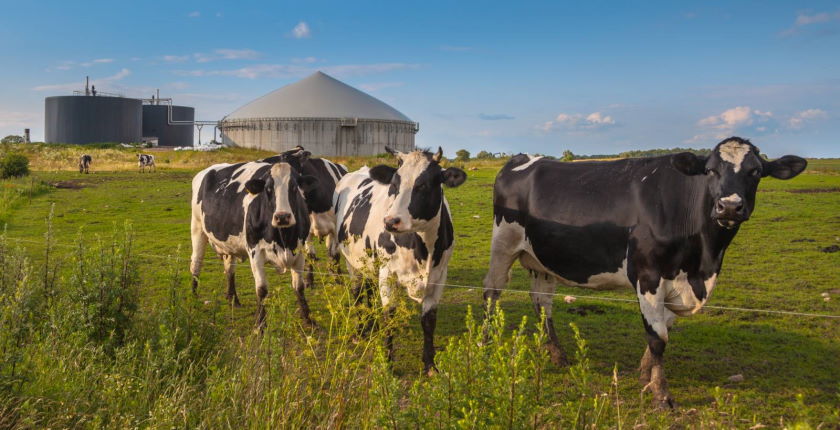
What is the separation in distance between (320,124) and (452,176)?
2403 inches

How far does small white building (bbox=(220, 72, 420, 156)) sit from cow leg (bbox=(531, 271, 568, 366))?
194ft

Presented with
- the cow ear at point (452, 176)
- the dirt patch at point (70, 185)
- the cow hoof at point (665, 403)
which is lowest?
the cow hoof at point (665, 403)

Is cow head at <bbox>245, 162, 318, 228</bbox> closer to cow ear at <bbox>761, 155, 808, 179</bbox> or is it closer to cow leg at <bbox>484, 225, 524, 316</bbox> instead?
cow leg at <bbox>484, 225, 524, 316</bbox>

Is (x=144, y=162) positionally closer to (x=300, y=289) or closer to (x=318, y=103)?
(x=300, y=289)

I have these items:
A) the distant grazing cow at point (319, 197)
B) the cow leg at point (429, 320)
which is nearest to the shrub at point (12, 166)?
the distant grazing cow at point (319, 197)

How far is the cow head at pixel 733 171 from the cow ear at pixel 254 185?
4.71 m

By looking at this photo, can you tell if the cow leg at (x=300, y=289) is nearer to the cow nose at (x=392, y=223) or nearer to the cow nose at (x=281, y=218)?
the cow nose at (x=281, y=218)

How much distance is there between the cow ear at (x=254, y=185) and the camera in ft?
25.8

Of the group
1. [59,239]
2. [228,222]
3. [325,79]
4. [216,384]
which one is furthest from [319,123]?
[216,384]

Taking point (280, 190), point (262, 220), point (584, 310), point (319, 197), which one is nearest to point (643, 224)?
point (584, 310)

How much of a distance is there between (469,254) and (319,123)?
54872mm

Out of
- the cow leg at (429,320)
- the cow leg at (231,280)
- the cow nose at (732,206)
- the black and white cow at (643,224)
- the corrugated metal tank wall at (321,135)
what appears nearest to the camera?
the cow nose at (732,206)

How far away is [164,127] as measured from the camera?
8106 cm

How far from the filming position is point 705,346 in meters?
7.43
